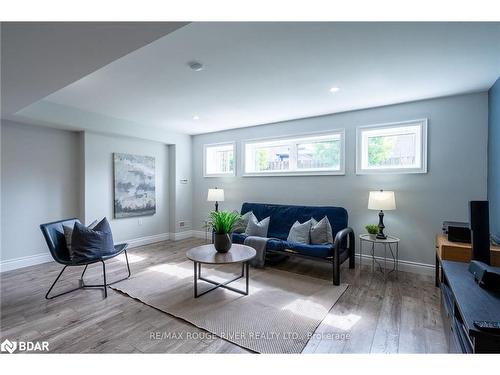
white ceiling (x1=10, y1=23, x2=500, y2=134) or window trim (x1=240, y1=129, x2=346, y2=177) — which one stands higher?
white ceiling (x1=10, y1=23, x2=500, y2=134)

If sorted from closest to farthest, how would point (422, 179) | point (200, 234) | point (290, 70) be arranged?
point (290, 70) → point (422, 179) → point (200, 234)

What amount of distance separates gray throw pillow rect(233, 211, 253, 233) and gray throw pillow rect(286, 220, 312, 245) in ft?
2.88

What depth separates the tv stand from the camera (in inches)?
42.7

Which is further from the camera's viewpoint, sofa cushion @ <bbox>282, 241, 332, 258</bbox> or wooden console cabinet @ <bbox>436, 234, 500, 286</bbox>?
sofa cushion @ <bbox>282, 241, 332, 258</bbox>

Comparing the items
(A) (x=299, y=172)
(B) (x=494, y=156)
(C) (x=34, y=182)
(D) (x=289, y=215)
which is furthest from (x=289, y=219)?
(C) (x=34, y=182)

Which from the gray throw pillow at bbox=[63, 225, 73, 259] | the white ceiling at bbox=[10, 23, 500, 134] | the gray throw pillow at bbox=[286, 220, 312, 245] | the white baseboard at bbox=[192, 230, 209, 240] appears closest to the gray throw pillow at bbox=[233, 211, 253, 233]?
the gray throw pillow at bbox=[286, 220, 312, 245]

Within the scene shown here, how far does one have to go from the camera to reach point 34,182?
12.2 ft

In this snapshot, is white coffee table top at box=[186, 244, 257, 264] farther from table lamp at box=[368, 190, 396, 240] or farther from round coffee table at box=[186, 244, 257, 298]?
table lamp at box=[368, 190, 396, 240]

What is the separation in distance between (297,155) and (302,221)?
49.1 inches

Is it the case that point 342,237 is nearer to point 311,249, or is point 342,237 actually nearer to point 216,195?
point 311,249

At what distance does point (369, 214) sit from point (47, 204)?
5.06 m
